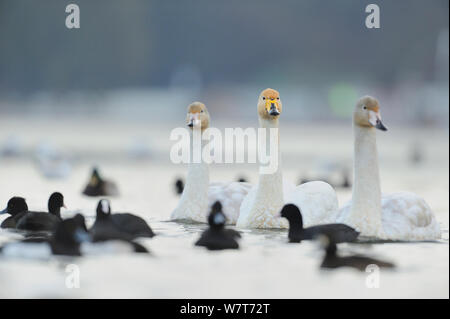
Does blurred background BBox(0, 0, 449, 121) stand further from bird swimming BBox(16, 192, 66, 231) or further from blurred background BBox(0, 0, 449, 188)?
bird swimming BBox(16, 192, 66, 231)

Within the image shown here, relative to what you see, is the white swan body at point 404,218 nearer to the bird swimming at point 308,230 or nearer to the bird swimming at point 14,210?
the bird swimming at point 308,230

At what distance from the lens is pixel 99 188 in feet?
49.7

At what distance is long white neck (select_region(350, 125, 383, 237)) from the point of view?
964cm

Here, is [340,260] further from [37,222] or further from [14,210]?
[14,210]

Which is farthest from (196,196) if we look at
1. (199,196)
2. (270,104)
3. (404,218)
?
(404,218)

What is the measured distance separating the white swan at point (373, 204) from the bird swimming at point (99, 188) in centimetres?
571

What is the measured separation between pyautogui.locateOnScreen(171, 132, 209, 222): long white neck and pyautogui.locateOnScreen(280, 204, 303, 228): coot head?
5.01ft

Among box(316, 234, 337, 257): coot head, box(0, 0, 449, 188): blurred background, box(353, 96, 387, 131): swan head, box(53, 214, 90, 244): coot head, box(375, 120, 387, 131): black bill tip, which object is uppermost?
box(0, 0, 449, 188): blurred background

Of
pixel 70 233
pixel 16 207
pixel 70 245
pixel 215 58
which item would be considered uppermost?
pixel 215 58

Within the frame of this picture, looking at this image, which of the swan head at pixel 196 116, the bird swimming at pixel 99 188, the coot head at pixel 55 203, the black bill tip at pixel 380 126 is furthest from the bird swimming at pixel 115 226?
the bird swimming at pixel 99 188

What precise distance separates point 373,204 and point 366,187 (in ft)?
0.56

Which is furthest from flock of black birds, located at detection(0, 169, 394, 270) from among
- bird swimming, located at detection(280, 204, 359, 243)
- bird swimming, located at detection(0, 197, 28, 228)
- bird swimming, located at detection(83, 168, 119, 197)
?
bird swimming, located at detection(83, 168, 119, 197)

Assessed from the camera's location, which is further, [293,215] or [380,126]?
[293,215]

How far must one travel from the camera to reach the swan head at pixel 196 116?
1125 centimetres
